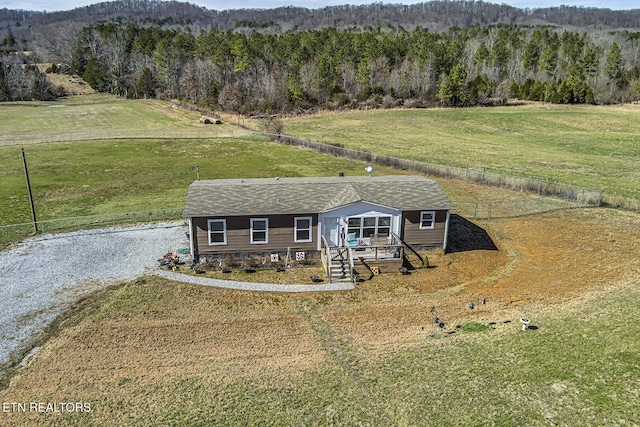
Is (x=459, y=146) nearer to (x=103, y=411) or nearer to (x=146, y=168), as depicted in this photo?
(x=146, y=168)

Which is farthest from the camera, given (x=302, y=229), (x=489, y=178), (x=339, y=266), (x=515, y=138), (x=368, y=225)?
(x=515, y=138)

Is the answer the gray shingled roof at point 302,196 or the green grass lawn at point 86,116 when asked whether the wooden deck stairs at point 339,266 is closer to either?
the gray shingled roof at point 302,196

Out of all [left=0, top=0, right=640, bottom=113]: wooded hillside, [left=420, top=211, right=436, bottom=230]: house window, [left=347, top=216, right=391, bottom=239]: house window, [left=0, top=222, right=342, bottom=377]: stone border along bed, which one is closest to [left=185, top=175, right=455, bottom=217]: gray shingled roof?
[left=420, top=211, right=436, bottom=230]: house window

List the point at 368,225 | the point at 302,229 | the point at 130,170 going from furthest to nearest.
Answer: the point at 130,170, the point at 368,225, the point at 302,229

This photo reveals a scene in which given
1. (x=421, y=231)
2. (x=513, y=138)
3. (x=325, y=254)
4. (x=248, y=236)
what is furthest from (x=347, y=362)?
(x=513, y=138)

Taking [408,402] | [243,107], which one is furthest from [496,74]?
[408,402]

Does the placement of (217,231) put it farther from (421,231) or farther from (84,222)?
(84,222)

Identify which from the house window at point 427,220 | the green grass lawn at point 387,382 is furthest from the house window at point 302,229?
the green grass lawn at point 387,382
